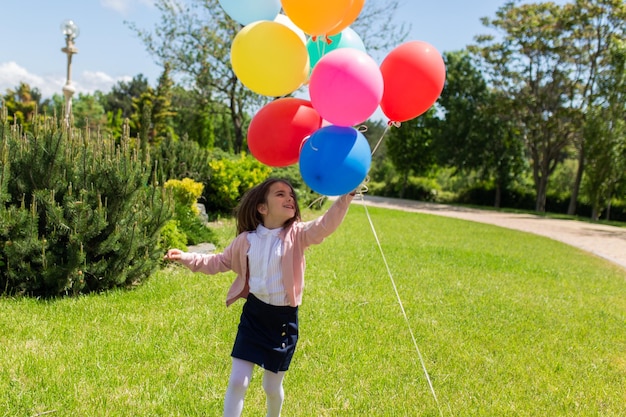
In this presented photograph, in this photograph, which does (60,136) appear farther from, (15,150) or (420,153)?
(420,153)

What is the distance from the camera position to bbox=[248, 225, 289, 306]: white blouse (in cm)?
246

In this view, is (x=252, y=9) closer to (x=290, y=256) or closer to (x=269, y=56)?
(x=269, y=56)

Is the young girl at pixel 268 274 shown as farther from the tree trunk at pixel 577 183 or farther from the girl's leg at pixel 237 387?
the tree trunk at pixel 577 183

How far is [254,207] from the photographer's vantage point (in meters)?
2.58

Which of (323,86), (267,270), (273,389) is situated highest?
(323,86)

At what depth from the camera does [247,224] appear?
262 centimetres

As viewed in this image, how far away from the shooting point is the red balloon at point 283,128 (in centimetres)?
236

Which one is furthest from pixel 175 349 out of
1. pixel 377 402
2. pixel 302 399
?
pixel 377 402

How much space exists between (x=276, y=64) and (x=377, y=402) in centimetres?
Result: 209

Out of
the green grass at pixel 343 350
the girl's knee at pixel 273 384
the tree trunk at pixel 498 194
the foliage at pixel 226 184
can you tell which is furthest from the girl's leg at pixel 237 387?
the tree trunk at pixel 498 194

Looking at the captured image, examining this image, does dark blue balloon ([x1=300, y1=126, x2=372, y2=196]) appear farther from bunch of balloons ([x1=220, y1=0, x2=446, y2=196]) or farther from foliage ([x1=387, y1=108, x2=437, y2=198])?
foliage ([x1=387, y1=108, x2=437, y2=198])

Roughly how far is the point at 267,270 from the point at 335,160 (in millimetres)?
670

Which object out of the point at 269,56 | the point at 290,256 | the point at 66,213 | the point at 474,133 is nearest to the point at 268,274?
the point at 290,256

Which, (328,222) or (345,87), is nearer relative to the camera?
(345,87)
